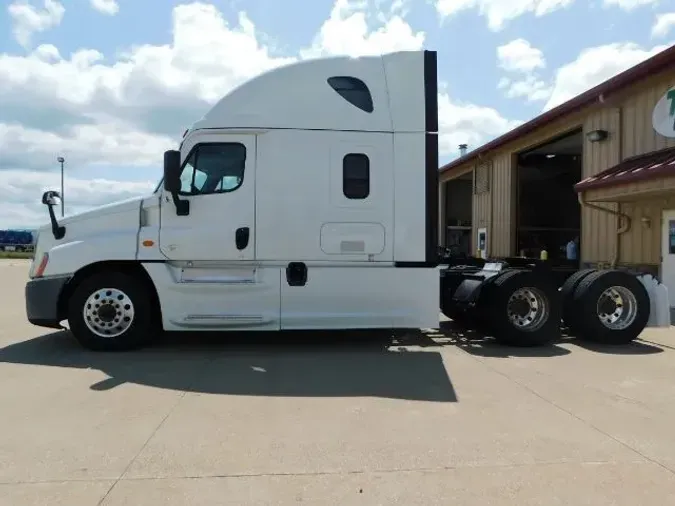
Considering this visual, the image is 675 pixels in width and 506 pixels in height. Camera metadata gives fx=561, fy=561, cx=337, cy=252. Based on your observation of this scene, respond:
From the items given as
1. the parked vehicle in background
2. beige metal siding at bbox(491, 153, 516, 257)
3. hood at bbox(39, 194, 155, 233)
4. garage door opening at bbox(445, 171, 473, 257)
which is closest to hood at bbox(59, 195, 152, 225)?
hood at bbox(39, 194, 155, 233)

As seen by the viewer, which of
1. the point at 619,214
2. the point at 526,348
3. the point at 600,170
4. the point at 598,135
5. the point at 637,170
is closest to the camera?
the point at 526,348

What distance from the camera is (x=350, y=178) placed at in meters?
6.98

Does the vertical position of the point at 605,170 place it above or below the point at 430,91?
below

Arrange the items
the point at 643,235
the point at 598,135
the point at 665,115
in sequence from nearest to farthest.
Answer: the point at 665,115 < the point at 643,235 < the point at 598,135

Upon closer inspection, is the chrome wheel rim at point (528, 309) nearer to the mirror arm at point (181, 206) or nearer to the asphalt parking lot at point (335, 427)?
the asphalt parking lot at point (335, 427)

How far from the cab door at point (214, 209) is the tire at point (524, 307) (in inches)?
130

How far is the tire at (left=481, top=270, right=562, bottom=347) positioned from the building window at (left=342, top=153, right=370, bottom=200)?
7.42ft

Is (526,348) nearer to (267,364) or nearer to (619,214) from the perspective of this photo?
(267,364)

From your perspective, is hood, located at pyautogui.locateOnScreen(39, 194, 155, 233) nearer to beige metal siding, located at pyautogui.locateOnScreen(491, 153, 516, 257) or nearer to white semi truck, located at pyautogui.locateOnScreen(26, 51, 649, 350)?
white semi truck, located at pyautogui.locateOnScreen(26, 51, 649, 350)

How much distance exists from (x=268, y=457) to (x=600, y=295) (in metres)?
5.91

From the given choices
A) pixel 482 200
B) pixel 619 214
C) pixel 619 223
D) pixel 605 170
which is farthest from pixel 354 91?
pixel 482 200

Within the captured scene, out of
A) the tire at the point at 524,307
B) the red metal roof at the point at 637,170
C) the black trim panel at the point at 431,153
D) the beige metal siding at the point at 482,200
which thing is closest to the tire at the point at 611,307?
the tire at the point at 524,307

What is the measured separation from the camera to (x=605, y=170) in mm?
12617

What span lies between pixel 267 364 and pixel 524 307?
365cm
